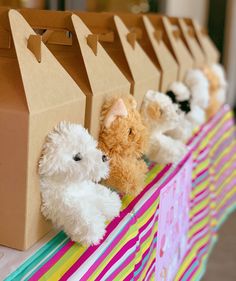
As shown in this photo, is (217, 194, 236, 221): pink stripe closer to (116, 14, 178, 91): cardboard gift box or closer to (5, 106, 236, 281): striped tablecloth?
(5, 106, 236, 281): striped tablecloth

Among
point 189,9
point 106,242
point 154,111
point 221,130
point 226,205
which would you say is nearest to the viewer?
point 106,242

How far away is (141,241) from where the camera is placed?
1.00 metres

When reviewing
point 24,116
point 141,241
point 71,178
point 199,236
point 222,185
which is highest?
point 24,116

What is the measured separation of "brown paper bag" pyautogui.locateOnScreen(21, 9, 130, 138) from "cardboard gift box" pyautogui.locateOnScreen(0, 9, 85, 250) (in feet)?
0.29

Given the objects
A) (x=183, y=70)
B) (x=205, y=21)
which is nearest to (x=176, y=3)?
(x=205, y=21)

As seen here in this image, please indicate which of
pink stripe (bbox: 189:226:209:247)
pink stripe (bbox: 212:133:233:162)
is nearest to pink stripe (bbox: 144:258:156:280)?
pink stripe (bbox: 189:226:209:247)

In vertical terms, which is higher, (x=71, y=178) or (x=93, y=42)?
(x=93, y=42)

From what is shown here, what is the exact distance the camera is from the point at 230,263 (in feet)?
6.89

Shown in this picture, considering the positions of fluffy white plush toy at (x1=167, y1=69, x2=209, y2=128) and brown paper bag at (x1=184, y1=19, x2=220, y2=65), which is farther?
brown paper bag at (x1=184, y1=19, x2=220, y2=65)

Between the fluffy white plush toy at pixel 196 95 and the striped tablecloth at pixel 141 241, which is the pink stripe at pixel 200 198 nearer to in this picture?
the striped tablecloth at pixel 141 241

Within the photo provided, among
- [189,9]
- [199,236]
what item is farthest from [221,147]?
[189,9]

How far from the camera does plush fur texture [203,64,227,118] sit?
1.86 meters

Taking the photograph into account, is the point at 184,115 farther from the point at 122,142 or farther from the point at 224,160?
the point at 224,160

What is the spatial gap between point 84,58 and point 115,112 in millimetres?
Result: 135
